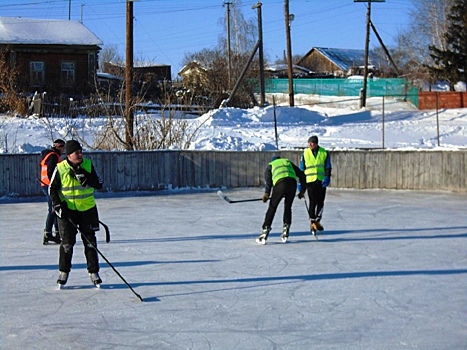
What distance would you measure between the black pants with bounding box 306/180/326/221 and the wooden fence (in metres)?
7.38

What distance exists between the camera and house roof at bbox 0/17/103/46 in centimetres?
4319

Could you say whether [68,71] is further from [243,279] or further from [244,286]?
[244,286]

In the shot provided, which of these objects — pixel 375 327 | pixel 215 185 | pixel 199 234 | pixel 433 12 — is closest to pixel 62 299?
pixel 375 327

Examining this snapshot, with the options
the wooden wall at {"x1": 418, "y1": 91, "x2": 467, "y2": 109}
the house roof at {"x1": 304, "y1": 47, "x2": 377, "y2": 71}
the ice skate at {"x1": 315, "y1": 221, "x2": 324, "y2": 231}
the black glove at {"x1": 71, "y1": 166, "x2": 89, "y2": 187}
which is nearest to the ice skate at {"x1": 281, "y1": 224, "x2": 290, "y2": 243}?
the ice skate at {"x1": 315, "y1": 221, "x2": 324, "y2": 231}

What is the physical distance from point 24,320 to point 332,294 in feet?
11.4

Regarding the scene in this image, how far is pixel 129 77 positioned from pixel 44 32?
80.3 feet

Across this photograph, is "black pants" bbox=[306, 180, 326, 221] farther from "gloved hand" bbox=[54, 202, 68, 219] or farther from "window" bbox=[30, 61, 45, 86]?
"window" bbox=[30, 61, 45, 86]

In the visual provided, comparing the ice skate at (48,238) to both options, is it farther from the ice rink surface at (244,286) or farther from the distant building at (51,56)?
the distant building at (51,56)

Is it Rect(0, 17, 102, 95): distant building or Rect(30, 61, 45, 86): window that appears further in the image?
Rect(30, 61, 45, 86): window

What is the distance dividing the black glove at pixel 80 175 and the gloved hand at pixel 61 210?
1.13 feet

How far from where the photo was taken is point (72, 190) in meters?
8.67

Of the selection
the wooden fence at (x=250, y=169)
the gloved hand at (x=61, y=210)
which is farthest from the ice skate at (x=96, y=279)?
the wooden fence at (x=250, y=169)

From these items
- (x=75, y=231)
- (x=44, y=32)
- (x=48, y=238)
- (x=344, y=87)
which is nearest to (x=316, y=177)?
(x=48, y=238)

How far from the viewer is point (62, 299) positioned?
8406 mm
